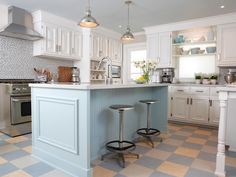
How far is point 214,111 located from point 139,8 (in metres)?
2.86

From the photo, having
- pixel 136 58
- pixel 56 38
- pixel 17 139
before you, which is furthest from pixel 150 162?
pixel 136 58

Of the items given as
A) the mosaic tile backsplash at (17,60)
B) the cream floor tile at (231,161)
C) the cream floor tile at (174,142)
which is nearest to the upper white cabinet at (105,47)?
the mosaic tile backsplash at (17,60)

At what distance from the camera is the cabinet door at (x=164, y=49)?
4.96 m

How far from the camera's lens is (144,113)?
11.4 ft

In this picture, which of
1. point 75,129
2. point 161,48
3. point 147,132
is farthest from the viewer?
point 161,48

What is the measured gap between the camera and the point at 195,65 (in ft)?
16.3

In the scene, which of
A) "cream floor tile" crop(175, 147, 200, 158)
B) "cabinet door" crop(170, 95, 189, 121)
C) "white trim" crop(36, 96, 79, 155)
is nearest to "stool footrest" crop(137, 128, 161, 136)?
"cream floor tile" crop(175, 147, 200, 158)

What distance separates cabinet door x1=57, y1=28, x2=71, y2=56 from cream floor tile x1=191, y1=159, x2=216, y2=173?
3.79 metres

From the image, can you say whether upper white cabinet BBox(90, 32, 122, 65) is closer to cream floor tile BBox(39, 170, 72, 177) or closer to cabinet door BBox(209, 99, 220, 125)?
cabinet door BBox(209, 99, 220, 125)

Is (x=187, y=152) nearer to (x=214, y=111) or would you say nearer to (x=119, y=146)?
(x=119, y=146)

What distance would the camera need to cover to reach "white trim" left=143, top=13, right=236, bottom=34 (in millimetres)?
4176

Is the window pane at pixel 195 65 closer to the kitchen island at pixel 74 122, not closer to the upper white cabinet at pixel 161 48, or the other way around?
the upper white cabinet at pixel 161 48

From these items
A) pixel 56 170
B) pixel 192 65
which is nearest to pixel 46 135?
pixel 56 170

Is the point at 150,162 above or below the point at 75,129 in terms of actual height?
below
